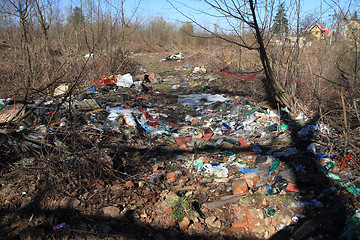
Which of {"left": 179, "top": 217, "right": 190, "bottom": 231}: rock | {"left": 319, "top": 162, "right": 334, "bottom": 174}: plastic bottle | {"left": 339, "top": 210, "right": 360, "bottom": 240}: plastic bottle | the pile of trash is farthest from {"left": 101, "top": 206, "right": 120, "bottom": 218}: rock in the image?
{"left": 319, "top": 162, "right": 334, "bottom": 174}: plastic bottle

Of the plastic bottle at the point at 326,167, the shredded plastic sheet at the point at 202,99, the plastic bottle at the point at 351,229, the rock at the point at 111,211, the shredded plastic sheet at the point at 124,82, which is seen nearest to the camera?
the plastic bottle at the point at 351,229

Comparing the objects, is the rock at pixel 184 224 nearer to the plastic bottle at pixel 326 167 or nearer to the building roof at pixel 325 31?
the plastic bottle at pixel 326 167

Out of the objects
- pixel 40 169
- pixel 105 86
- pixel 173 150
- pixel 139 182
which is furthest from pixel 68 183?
pixel 105 86

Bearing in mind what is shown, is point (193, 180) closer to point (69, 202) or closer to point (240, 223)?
point (240, 223)

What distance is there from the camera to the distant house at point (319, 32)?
4.34 metres


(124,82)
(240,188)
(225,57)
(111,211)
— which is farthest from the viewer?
(225,57)

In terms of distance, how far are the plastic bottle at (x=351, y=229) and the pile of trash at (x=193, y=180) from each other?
78mm

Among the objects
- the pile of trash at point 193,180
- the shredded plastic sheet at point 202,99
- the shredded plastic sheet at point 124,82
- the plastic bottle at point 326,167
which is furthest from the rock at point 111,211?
the shredded plastic sheet at point 124,82

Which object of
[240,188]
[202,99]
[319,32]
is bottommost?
[240,188]

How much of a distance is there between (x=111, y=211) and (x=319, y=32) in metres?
4.64

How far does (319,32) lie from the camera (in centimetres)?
457

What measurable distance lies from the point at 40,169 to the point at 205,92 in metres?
6.16

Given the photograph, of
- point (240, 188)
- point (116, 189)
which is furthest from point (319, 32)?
point (116, 189)

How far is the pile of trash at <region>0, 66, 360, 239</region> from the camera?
7.22 feet
